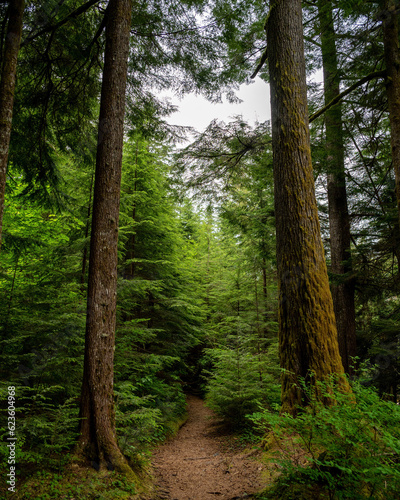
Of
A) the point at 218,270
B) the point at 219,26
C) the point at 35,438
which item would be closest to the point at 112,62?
the point at 219,26

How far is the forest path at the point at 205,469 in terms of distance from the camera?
3.63 metres

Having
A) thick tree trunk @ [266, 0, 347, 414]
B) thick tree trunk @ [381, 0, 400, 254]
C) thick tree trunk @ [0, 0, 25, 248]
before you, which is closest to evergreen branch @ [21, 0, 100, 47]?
thick tree trunk @ [0, 0, 25, 248]

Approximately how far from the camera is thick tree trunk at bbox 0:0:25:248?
3.36 metres

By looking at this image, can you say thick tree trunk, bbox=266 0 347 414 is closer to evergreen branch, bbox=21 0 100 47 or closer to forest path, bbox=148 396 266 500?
forest path, bbox=148 396 266 500

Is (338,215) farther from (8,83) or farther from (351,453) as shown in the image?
(8,83)

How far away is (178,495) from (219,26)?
28.2 feet

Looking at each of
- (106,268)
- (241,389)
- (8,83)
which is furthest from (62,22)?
(241,389)

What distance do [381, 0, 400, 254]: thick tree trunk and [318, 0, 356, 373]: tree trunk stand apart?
123 centimetres

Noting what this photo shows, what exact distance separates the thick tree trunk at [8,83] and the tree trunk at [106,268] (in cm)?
116

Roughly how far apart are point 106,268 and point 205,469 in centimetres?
379

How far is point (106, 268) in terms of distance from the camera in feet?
13.3

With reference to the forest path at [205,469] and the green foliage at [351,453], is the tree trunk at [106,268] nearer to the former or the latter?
the forest path at [205,469]

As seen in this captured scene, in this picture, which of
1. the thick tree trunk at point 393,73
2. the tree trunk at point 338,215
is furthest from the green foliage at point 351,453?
the tree trunk at point 338,215

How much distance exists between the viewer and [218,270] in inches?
663
